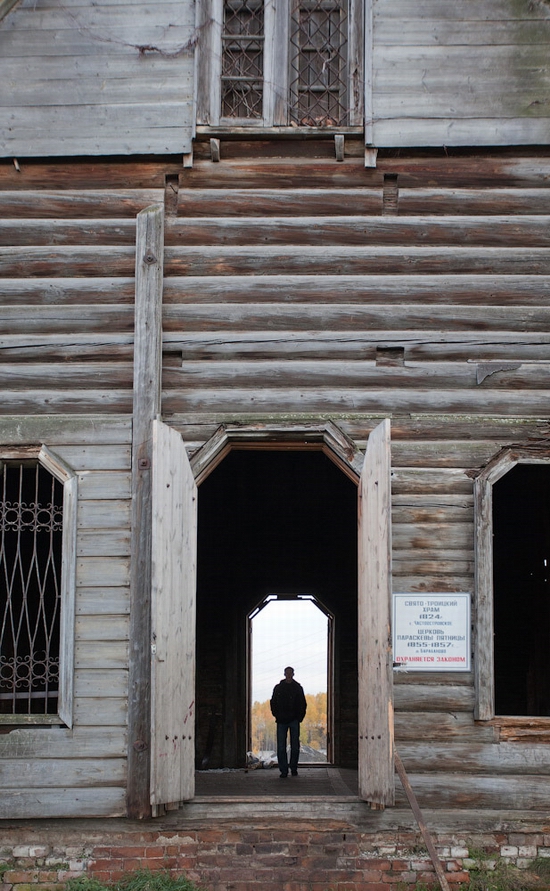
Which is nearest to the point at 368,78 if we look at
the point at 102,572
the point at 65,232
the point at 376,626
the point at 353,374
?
the point at 353,374

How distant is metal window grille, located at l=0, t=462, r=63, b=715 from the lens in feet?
23.5

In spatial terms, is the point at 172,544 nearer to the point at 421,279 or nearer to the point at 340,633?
the point at 421,279

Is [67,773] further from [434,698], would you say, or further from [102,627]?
[434,698]

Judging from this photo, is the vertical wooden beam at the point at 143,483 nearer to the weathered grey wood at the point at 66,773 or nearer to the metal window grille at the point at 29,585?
the weathered grey wood at the point at 66,773

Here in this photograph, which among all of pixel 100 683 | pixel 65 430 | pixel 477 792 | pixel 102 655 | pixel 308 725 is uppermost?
pixel 65 430

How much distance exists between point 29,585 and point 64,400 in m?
2.55

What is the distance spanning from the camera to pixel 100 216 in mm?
7734

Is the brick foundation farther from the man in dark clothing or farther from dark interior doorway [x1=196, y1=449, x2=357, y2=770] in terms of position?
dark interior doorway [x1=196, y1=449, x2=357, y2=770]

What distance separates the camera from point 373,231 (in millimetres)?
7664

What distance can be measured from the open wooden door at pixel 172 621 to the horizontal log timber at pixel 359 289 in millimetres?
1150

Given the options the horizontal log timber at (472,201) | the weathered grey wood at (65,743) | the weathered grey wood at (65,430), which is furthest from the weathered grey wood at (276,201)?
the weathered grey wood at (65,743)

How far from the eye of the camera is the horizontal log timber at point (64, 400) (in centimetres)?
747

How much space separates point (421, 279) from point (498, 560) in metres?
6.92

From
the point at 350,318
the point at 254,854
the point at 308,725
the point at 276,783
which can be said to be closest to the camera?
the point at 254,854
